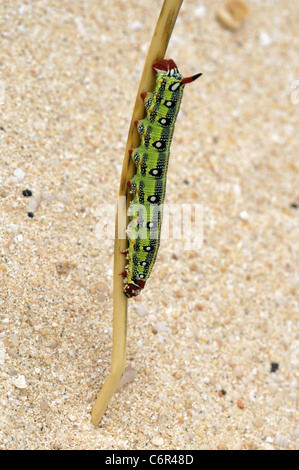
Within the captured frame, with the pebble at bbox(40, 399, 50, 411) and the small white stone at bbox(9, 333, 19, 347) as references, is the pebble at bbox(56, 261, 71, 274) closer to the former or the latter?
the small white stone at bbox(9, 333, 19, 347)

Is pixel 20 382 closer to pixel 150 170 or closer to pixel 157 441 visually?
pixel 157 441

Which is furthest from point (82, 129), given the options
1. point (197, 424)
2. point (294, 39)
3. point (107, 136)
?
point (294, 39)

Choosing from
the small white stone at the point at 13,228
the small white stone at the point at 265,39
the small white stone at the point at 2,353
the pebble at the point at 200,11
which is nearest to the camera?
the small white stone at the point at 2,353

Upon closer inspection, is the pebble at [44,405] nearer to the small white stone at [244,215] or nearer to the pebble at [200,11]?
the small white stone at [244,215]

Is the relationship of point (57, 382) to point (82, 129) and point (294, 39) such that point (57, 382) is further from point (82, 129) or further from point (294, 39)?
point (294, 39)

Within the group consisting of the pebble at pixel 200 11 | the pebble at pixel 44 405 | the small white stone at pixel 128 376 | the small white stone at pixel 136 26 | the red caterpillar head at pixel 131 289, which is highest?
the pebble at pixel 200 11

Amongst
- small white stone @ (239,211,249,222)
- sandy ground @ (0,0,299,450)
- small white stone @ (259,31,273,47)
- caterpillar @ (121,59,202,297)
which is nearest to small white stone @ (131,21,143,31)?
sandy ground @ (0,0,299,450)

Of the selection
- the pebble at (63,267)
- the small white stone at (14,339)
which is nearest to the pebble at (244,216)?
the pebble at (63,267)

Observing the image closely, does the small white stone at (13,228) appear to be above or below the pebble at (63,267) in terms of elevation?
above
